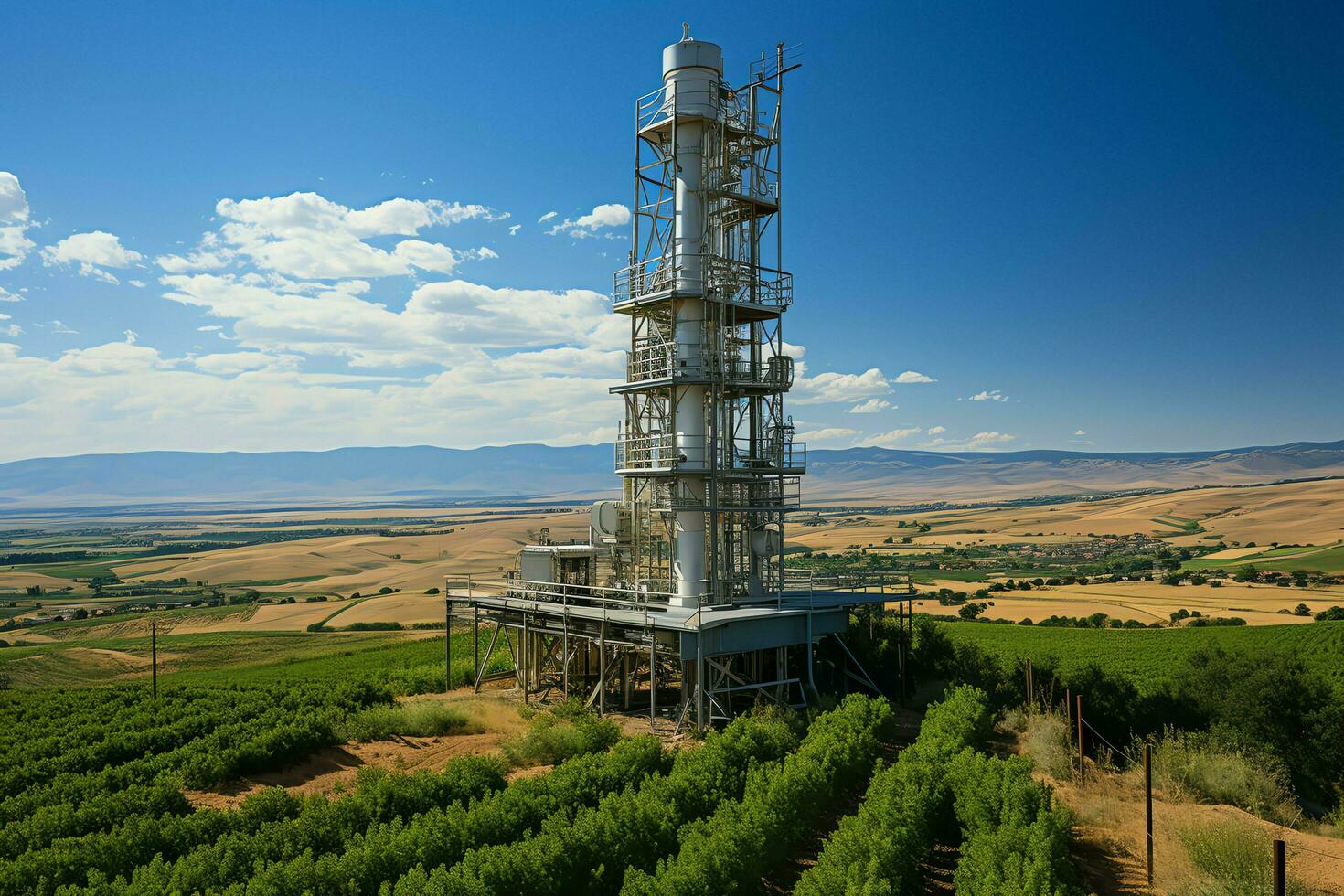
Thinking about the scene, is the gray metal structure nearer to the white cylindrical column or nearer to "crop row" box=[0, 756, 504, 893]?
the white cylindrical column

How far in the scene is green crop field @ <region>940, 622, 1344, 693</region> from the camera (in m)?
40.1

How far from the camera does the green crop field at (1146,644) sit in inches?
1577

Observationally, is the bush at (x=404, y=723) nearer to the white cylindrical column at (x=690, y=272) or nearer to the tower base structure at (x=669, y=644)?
the tower base structure at (x=669, y=644)

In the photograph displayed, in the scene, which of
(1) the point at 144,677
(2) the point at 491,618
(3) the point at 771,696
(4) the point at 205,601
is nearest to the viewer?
(3) the point at 771,696

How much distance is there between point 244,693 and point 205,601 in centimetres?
8299

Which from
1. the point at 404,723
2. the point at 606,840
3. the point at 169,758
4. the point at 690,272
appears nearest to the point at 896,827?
the point at 606,840

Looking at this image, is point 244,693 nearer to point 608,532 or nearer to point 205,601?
point 608,532

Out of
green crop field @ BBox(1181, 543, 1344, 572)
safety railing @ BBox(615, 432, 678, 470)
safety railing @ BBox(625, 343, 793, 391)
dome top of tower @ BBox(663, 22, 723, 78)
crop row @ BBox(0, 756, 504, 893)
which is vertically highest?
dome top of tower @ BBox(663, 22, 723, 78)

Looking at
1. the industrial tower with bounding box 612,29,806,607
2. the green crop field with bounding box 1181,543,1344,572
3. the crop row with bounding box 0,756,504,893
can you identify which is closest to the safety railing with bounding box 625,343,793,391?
the industrial tower with bounding box 612,29,806,607

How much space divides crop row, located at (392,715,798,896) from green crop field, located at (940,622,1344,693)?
21.6 m

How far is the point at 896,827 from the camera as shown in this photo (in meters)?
14.5

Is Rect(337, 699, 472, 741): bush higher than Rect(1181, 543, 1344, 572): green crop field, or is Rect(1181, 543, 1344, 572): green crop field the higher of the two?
Rect(337, 699, 472, 741): bush

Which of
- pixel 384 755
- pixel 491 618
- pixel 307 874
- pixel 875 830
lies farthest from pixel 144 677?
pixel 875 830

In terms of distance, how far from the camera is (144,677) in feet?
167
